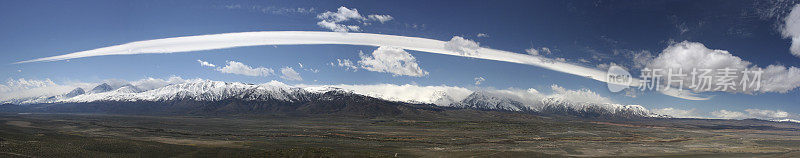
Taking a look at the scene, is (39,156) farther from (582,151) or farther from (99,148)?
(582,151)

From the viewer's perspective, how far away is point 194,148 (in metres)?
49.8

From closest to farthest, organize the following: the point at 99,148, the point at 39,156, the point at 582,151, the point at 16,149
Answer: the point at 39,156 → the point at 16,149 → the point at 99,148 → the point at 582,151

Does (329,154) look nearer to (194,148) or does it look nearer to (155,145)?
(194,148)

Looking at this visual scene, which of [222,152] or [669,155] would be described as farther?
[669,155]

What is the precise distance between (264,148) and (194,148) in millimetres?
9674

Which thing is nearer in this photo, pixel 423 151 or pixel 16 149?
pixel 16 149

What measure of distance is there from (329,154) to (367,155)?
5.02 m

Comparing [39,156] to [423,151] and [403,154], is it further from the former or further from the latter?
[423,151]

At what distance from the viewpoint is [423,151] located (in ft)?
173

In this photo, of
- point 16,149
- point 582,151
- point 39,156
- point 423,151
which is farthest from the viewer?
point 582,151

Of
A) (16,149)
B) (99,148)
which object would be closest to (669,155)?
(99,148)

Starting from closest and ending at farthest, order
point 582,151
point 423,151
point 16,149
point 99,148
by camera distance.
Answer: point 16,149, point 99,148, point 423,151, point 582,151

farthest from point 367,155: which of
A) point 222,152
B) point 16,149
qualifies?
point 16,149

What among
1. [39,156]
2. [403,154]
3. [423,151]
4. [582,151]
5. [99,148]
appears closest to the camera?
[39,156]
